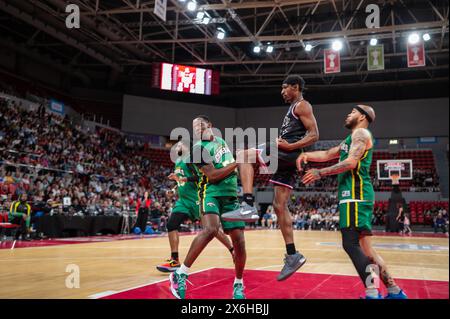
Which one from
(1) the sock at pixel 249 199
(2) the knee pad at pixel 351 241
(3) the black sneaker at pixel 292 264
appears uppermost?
(1) the sock at pixel 249 199

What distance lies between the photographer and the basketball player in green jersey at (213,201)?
12.5 ft

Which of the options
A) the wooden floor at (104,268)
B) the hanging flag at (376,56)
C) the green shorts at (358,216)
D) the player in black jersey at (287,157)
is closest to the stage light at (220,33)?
the hanging flag at (376,56)

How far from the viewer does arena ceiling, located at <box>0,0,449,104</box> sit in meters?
17.0

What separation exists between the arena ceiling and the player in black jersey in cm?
1268

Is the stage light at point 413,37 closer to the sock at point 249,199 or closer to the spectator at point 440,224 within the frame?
the spectator at point 440,224

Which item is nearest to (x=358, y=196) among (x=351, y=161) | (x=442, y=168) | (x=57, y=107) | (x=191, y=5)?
(x=351, y=161)

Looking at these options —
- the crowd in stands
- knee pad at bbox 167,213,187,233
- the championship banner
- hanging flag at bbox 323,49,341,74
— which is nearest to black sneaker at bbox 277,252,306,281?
knee pad at bbox 167,213,187,233

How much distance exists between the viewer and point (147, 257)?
25.0 ft

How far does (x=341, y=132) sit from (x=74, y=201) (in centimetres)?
1977

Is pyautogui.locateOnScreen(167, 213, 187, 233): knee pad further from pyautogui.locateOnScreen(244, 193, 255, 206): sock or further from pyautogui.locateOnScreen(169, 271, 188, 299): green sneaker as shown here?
pyautogui.locateOnScreen(244, 193, 255, 206): sock

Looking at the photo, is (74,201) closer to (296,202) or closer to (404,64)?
(296,202)

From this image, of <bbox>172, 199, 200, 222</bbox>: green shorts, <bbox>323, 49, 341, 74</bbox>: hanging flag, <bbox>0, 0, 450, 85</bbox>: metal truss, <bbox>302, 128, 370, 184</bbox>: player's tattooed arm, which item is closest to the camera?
<bbox>302, 128, 370, 184</bbox>: player's tattooed arm

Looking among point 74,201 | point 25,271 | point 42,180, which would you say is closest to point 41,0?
point 42,180

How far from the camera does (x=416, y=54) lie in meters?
17.3
